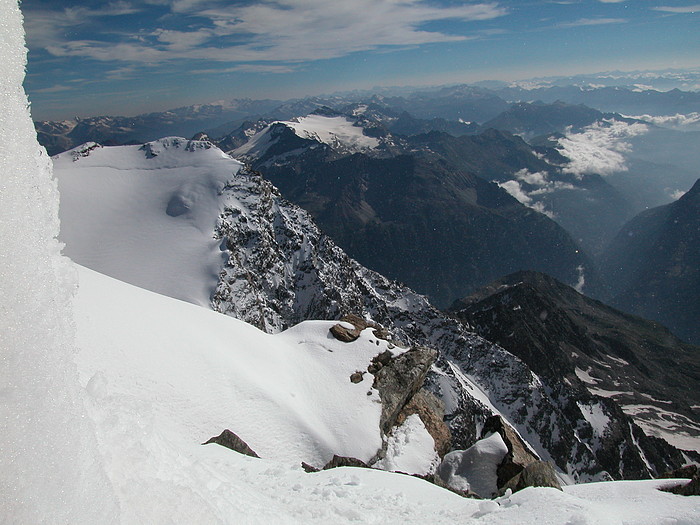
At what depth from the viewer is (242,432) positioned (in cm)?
1575

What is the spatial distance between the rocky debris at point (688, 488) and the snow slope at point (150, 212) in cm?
5019

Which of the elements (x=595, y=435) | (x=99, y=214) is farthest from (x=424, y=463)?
(x=595, y=435)

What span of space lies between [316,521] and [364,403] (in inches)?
599

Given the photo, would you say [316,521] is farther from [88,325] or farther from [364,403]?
[364,403]

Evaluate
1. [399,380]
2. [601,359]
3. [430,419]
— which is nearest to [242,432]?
[399,380]

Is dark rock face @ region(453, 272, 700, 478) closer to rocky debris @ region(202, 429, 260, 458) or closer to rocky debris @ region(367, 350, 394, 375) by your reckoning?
rocky debris @ region(367, 350, 394, 375)

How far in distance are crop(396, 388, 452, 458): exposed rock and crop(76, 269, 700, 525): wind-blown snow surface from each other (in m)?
4.27

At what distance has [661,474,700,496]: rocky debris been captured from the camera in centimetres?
1165

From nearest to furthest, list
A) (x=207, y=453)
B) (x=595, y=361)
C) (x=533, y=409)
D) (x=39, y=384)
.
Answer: (x=39, y=384)
(x=207, y=453)
(x=533, y=409)
(x=595, y=361)

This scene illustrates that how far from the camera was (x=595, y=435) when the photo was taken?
91688 mm

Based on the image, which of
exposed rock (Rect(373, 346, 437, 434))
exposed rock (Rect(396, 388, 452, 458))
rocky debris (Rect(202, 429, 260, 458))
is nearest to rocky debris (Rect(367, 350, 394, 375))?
exposed rock (Rect(373, 346, 437, 434))

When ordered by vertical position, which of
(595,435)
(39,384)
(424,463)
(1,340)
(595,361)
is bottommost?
(595,361)

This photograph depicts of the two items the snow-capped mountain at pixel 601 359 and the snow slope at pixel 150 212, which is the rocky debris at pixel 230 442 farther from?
the snow-capped mountain at pixel 601 359

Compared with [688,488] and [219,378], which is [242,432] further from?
[688,488]
